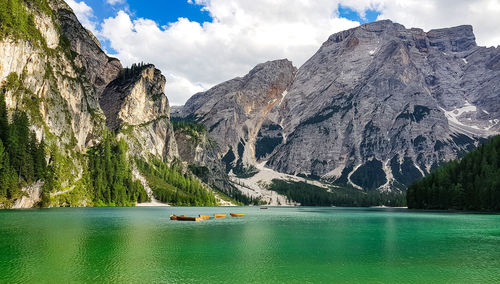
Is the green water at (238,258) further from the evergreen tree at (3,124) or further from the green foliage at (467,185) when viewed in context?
the green foliage at (467,185)

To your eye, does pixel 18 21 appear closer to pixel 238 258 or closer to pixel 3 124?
pixel 3 124

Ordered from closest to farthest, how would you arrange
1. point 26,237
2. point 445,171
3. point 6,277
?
point 6,277 < point 26,237 < point 445,171

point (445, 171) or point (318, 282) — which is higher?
point (445, 171)

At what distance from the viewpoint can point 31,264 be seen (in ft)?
114

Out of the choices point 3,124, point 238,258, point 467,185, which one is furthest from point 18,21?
point 467,185

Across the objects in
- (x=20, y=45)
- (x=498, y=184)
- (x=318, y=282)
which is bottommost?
(x=318, y=282)

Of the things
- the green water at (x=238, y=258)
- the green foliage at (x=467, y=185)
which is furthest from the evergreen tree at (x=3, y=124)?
the green foliage at (x=467, y=185)

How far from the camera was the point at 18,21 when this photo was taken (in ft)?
557

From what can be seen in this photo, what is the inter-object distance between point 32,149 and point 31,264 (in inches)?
4829

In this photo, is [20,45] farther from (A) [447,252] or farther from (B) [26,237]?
(A) [447,252]

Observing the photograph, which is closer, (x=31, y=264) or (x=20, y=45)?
(x=31, y=264)

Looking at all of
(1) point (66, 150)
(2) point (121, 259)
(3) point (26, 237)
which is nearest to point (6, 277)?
(2) point (121, 259)

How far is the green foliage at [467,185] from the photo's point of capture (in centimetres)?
14579

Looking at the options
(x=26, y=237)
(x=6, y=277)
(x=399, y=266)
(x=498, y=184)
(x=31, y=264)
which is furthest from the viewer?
(x=498, y=184)
